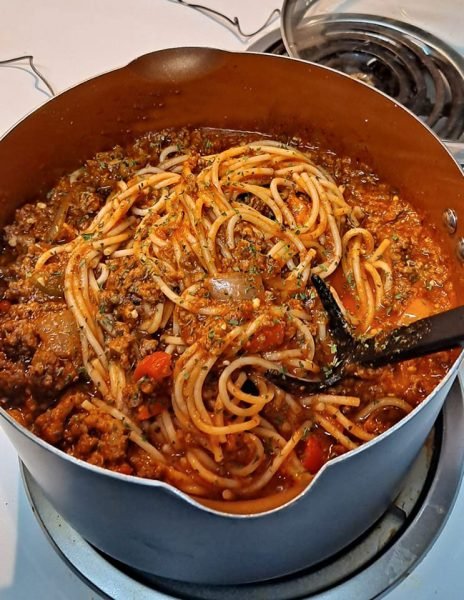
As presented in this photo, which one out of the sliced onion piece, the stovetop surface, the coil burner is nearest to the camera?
the sliced onion piece

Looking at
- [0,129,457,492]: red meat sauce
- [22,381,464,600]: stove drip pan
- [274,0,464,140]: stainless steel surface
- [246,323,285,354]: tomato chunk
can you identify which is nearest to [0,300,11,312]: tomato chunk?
[0,129,457,492]: red meat sauce

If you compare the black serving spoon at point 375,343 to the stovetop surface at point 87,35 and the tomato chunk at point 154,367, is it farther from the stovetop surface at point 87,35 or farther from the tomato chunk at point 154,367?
the stovetop surface at point 87,35

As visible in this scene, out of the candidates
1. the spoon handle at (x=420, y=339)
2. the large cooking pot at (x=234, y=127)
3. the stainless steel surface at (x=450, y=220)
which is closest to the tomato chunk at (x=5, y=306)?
the large cooking pot at (x=234, y=127)

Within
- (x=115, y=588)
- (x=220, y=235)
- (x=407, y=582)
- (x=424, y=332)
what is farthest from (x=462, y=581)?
(x=220, y=235)

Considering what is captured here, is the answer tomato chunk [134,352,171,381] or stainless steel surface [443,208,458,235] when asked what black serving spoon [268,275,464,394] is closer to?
tomato chunk [134,352,171,381]

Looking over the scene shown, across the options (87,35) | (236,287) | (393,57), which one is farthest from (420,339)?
(87,35)

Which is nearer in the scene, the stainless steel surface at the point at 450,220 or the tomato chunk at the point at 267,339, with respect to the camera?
the tomato chunk at the point at 267,339
